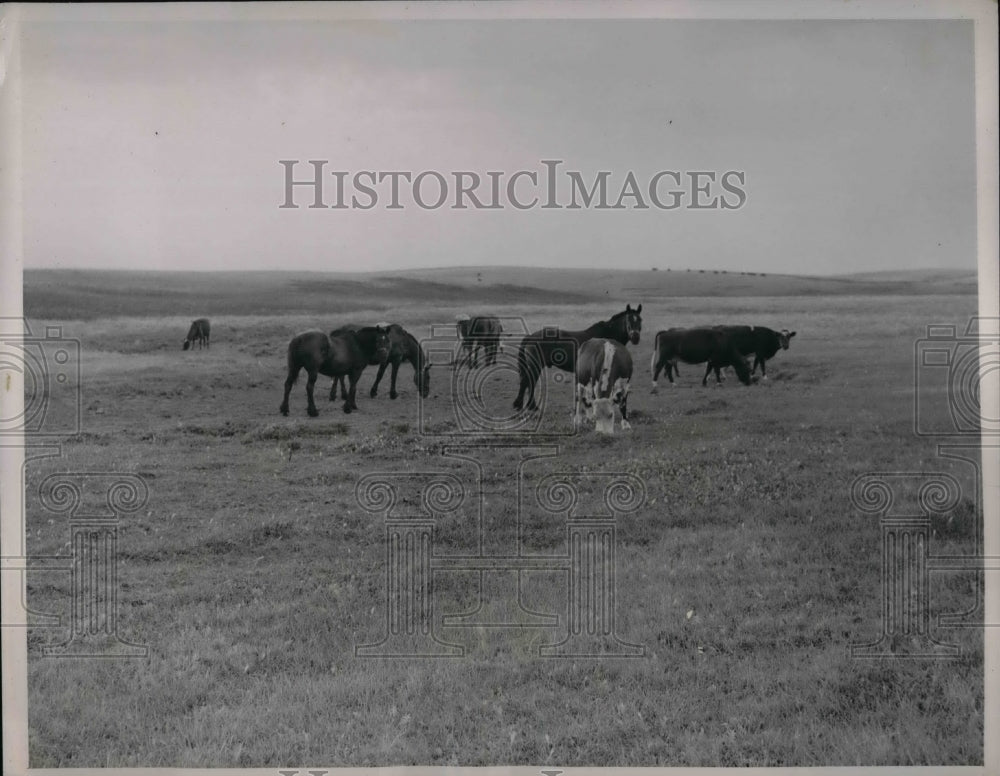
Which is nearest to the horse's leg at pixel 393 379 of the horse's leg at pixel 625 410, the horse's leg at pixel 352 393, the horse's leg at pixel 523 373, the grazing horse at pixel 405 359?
the grazing horse at pixel 405 359

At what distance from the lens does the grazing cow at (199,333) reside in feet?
15.8

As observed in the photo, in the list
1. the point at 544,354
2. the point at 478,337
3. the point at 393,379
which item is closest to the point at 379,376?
the point at 393,379

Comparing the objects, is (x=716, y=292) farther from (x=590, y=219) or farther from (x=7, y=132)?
(x=7, y=132)

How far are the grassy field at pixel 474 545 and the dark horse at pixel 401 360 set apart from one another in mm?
58

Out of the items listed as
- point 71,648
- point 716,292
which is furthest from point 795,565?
point 71,648

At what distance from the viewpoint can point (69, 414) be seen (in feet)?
15.4

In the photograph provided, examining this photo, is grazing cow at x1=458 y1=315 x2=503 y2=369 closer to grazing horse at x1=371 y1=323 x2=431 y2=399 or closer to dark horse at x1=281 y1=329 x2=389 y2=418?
grazing horse at x1=371 y1=323 x2=431 y2=399

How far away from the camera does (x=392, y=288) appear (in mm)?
4770

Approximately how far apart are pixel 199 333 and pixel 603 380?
2362 millimetres

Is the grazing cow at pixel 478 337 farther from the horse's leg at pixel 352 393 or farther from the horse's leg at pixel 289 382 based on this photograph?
the horse's leg at pixel 289 382

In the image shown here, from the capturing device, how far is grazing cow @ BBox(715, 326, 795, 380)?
4.89 meters

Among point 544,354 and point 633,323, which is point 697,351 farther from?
point 544,354

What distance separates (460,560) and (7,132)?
348cm

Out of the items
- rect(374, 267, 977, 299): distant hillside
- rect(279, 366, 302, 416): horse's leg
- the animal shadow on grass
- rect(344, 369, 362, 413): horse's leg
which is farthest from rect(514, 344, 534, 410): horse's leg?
the animal shadow on grass
